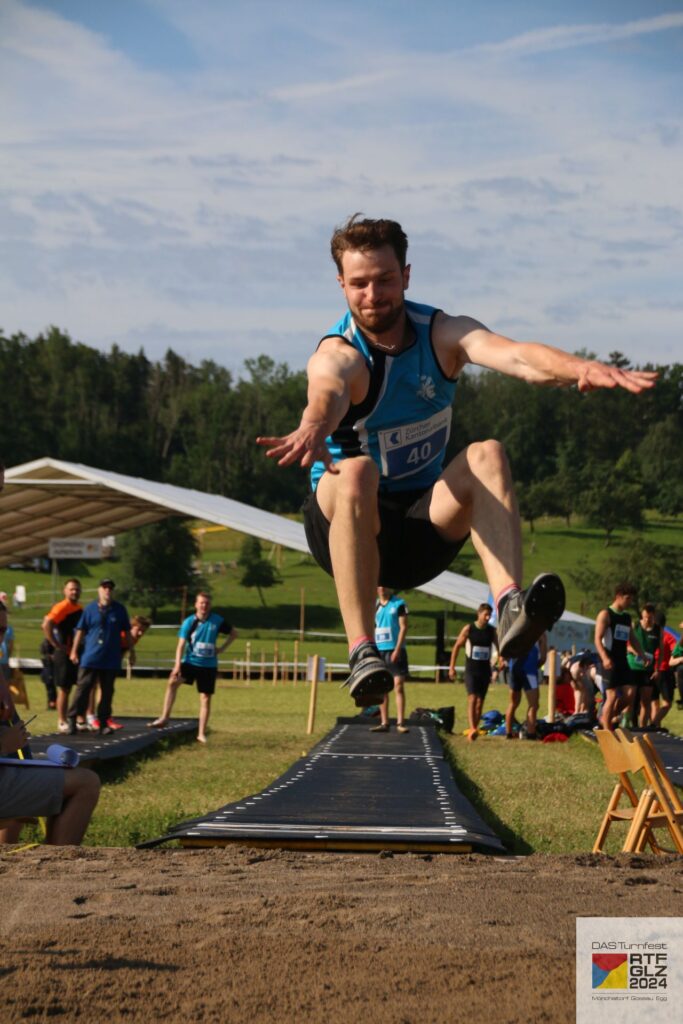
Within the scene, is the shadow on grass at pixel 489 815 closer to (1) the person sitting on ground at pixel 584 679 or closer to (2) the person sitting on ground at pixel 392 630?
(2) the person sitting on ground at pixel 392 630

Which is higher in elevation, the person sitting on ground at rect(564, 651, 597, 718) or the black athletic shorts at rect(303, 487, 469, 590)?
the black athletic shorts at rect(303, 487, 469, 590)

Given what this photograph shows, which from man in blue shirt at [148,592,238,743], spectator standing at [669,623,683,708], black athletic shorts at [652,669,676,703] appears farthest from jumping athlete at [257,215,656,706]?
spectator standing at [669,623,683,708]

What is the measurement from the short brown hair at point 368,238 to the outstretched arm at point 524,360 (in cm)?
33

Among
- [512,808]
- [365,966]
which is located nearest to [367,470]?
[365,966]

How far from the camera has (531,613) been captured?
4.78 meters

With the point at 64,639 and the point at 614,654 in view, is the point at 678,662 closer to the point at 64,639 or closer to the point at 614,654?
the point at 614,654

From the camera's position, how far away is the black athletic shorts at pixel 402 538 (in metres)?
5.21

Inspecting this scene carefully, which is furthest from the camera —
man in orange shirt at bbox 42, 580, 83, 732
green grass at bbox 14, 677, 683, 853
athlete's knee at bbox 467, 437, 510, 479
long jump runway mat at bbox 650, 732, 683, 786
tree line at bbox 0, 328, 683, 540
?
tree line at bbox 0, 328, 683, 540

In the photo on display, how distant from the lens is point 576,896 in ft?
16.7

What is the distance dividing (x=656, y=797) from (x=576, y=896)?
283cm

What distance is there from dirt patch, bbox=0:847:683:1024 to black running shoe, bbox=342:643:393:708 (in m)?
0.78

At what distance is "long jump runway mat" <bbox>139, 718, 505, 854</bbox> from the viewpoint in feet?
23.9

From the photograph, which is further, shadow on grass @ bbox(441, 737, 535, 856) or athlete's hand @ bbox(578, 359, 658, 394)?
shadow on grass @ bbox(441, 737, 535, 856)

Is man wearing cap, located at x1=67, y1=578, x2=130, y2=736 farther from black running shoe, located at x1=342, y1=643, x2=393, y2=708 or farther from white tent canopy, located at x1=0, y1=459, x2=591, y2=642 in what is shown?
white tent canopy, located at x1=0, y1=459, x2=591, y2=642
